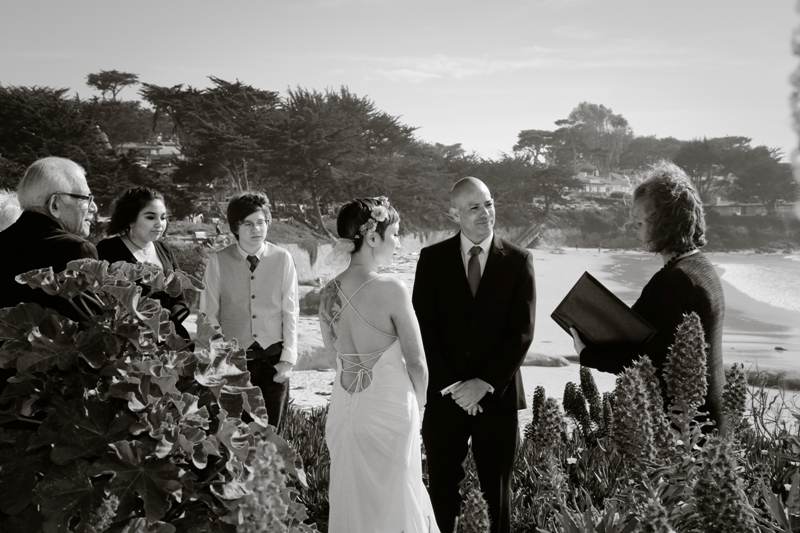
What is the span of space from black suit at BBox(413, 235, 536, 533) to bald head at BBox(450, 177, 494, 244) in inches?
4.5

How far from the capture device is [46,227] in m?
2.83

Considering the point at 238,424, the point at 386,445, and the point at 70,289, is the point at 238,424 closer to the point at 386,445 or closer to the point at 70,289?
the point at 70,289

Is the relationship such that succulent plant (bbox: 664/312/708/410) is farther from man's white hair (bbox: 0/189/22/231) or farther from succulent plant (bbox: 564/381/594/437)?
man's white hair (bbox: 0/189/22/231)

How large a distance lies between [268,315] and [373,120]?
50.5 meters

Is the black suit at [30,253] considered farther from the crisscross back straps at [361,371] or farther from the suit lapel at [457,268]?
the suit lapel at [457,268]

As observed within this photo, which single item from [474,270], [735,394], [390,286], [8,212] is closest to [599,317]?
[735,394]

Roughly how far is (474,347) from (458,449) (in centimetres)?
59

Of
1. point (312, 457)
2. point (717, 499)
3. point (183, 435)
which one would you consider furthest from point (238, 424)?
point (312, 457)

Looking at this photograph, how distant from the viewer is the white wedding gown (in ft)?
10.5

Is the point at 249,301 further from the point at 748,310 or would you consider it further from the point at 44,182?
the point at 748,310

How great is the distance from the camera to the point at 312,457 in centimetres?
457

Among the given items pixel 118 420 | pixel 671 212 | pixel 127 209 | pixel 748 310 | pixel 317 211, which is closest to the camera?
pixel 118 420

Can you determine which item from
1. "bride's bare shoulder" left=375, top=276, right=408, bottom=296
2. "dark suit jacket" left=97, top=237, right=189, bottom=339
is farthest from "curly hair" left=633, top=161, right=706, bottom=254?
"dark suit jacket" left=97, top=237, right=189, bottom=339

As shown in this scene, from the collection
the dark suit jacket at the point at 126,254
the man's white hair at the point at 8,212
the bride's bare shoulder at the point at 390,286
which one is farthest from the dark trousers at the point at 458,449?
the man's white hair at the point at 8,212
